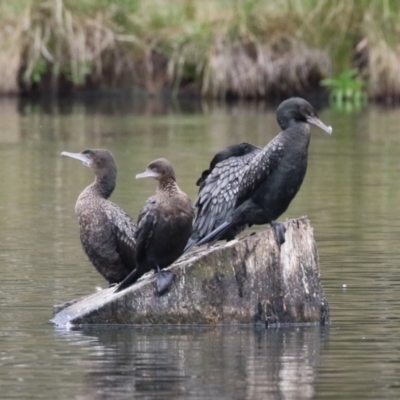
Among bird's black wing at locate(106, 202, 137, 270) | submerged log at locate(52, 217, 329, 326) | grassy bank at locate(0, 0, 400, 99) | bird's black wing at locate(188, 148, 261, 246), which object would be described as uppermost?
grassy bank at locate(0, 0, 400, 99)

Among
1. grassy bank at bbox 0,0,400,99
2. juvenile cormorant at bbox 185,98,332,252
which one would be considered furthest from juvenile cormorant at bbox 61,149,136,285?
grassy bank at bbox 0,0,400,99

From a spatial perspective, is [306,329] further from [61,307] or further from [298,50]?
[298,50]

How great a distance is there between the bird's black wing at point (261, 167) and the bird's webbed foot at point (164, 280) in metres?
0.90

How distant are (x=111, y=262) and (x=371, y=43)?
22.4 m

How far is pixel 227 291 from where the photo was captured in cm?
909

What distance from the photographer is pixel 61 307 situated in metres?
9.36

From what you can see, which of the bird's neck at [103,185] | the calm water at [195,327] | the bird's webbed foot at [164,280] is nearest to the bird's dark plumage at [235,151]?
the bird's neck at [103,185]

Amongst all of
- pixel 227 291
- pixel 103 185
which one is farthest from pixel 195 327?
pixel 103 185

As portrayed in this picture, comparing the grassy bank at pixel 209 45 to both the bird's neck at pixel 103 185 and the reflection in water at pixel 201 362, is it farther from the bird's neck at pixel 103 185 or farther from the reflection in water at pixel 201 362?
the reflection in water at pixel 201 362

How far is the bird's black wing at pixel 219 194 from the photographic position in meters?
9.91

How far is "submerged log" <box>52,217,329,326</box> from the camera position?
906cm

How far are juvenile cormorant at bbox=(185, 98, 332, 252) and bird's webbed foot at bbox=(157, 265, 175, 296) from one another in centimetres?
75

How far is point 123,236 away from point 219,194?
0.80 m

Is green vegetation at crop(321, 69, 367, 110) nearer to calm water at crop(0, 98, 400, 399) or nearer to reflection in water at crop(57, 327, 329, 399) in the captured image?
calm water at crop(0, 98, 400, 399)
